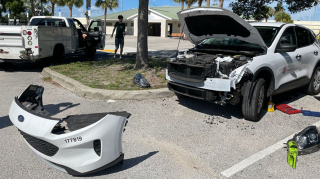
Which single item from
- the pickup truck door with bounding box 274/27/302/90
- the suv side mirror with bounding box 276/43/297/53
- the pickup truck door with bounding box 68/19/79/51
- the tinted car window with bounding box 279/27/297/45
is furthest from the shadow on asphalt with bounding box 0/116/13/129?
the pickup truck door with bounding box 68/19/79/51

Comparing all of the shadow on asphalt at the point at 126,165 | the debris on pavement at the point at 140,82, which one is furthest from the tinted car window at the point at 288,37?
the shadow on asphalt at the point at 126,165

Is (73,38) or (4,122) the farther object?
(73,38)

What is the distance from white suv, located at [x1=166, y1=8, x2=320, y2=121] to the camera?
5098 mm

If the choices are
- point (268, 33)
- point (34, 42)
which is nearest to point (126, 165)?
point (268, 33)

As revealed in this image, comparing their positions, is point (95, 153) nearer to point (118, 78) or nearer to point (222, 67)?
point (222, 67)

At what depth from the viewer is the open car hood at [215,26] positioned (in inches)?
214

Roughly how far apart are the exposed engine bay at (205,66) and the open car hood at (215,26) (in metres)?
0.54

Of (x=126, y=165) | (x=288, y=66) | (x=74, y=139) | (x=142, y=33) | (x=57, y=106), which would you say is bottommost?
(x=126, y=165)

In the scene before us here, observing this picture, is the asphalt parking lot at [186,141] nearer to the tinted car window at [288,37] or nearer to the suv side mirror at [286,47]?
the suv side mirror at [286,47]

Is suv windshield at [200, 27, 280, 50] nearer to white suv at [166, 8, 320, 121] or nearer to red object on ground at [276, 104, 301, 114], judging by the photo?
white suv at [166, 8, 320, 121]

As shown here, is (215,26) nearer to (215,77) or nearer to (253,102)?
(215,77)

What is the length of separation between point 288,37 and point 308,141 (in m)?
2.85

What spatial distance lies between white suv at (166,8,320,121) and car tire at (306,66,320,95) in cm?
5

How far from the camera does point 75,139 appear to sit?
308 cm
